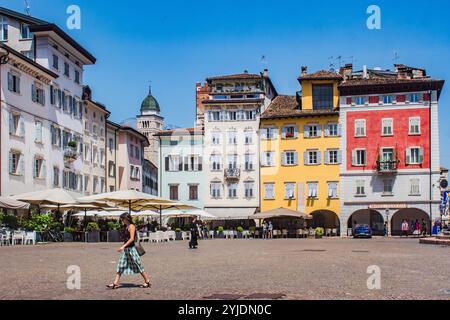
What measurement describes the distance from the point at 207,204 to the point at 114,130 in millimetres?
11400

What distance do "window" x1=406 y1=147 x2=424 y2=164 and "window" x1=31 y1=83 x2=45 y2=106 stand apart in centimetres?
3184

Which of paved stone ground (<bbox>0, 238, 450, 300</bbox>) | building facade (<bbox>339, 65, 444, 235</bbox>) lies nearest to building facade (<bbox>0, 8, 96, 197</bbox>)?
building facade (<bbox>339, 65, 444, 235</bbox>)

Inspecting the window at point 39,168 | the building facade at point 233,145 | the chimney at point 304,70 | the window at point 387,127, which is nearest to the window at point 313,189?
the building facade at point 233,145

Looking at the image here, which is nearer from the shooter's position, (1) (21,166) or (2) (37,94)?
(1) (21,166)

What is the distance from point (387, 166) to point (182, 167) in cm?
2029

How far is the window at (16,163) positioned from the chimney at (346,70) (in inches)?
1434

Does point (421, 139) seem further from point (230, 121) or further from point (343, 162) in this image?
point (230, 121)

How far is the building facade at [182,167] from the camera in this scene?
70938 millimetres

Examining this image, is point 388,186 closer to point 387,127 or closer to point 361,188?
point 361,188

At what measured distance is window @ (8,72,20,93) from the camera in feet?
141

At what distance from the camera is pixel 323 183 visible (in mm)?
65688

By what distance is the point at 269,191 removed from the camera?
6788 cm

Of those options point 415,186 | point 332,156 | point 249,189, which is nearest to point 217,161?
point 249,189
